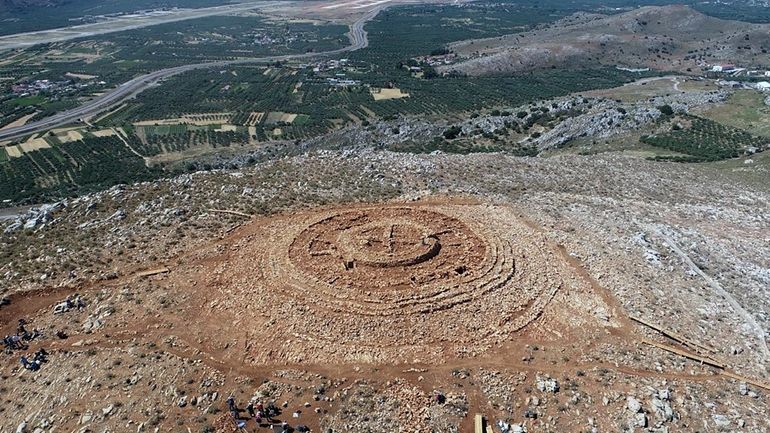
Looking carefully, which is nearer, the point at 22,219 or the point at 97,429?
the point at 97,429

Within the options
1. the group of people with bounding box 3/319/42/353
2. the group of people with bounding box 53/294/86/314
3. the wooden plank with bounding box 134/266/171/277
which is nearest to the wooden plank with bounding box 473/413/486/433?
the wooden plank with bounding box 134/266/171/277

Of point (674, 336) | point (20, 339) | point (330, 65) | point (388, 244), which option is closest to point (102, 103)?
point (330, 65)

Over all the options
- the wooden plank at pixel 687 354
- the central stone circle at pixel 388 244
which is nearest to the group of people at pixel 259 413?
the central stone circle at pixel 388 244

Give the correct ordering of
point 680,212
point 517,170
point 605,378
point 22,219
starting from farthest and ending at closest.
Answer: point 517,170 < point 680,212 < point 22,219 < point 605,378

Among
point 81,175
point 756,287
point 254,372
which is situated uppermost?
point 254,372

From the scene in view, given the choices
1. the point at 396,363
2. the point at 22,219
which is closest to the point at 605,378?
the point at 396,363

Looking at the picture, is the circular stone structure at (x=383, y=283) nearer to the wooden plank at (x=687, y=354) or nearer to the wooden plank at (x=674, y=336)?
the wooden plank at (x=674, y=336)

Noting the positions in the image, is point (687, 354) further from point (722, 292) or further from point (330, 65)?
point (330, 65)

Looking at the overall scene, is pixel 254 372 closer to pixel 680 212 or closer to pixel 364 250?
pixel 364 250
